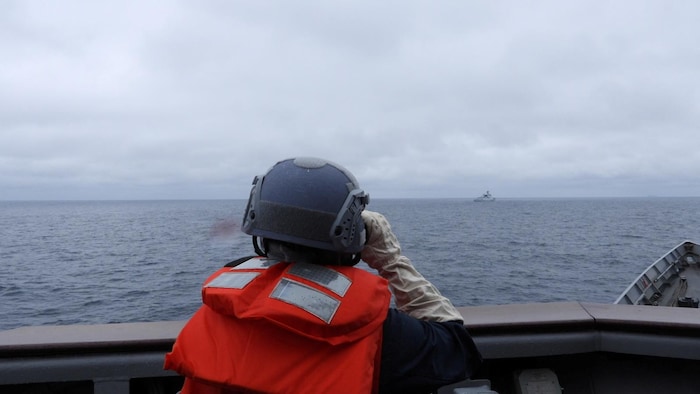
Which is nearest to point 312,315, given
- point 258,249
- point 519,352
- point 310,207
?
point 310,207

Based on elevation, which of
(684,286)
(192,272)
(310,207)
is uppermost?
(310,207)

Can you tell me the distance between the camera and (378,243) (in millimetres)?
1945

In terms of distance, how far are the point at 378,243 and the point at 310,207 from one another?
0.43m

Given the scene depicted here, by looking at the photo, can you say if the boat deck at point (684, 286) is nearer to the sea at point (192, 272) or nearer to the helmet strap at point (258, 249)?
the sea at point (192, 272)

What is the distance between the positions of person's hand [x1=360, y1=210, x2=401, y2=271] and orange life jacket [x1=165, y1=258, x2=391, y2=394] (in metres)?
0.38

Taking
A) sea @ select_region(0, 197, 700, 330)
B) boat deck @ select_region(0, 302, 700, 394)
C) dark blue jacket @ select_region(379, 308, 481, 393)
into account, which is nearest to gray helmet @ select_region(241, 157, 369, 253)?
dark blue jacket @ select_region(379, 308, 481, 393)

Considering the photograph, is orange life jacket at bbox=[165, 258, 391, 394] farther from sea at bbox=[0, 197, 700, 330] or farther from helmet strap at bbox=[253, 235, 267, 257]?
sea at bbox=[0, 197, 700, 330]

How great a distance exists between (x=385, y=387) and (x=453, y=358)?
272 millimetres

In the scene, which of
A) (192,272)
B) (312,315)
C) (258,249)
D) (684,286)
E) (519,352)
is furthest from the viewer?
(192,272)

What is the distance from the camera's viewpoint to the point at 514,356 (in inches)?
119

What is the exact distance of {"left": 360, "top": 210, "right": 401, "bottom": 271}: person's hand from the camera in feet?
6.29

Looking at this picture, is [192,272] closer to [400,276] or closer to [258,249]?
[258,249]

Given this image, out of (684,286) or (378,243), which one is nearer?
(378,243)

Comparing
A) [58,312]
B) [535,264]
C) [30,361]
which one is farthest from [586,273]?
[30,361]
